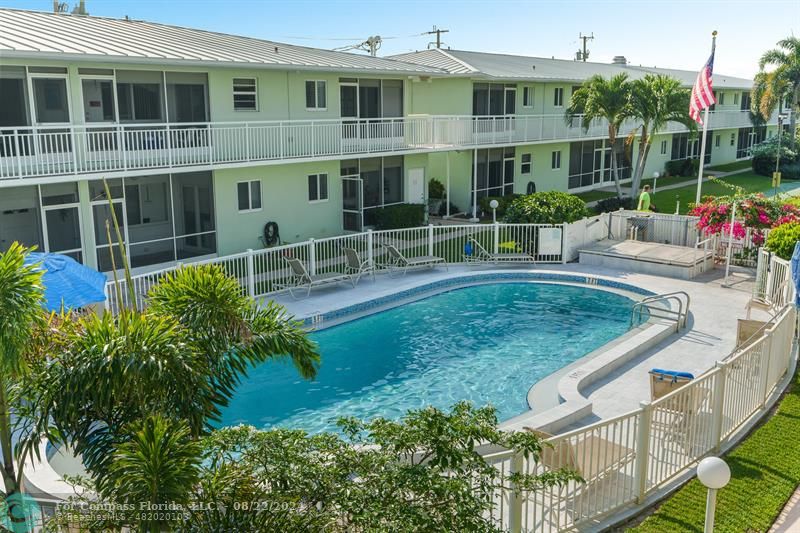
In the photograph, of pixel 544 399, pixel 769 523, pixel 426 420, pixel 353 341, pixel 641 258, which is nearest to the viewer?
pixel 426 420

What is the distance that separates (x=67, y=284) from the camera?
36.5ft

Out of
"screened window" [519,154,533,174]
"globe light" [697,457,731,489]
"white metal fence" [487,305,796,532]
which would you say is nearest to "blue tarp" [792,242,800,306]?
"white metal fence" [487,305,796,532]

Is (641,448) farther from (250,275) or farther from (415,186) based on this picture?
(415,186)

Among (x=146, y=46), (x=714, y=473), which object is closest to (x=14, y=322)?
(x=714, y=473)

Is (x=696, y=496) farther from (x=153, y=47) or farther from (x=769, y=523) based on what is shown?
(x=153, y=47)

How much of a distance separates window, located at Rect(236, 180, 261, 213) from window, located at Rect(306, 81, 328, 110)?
3503mm

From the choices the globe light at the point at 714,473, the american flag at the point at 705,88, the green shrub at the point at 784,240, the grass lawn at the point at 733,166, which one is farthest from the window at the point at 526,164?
the globe light at the point at 714,473

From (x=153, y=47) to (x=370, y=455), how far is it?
1717 centimetres

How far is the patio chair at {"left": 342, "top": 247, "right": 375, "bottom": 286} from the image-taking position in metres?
19.7

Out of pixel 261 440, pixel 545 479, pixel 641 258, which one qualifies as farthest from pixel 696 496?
pixel 641 258

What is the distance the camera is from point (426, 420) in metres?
5.29

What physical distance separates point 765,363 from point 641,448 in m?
3.73

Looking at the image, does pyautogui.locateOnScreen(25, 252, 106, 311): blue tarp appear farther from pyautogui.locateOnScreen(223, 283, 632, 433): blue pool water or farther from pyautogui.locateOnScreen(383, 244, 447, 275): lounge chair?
pyautogui.locateOnScreen(383, 244, 447, 275): lounge chair

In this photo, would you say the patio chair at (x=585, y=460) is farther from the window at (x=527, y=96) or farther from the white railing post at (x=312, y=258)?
the window at (x=527, y=96)
